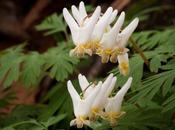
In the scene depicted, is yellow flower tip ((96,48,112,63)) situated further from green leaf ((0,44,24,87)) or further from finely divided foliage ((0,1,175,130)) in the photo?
green leaf ((0,44,24,87))

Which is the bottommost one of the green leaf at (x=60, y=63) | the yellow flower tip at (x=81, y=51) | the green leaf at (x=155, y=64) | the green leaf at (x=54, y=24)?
the green leaf at (x=155, y=64)

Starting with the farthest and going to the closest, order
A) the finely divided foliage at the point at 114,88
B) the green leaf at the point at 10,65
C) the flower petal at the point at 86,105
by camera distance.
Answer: the green leaf at the point at 10,65, the finely divided foliage at the point at 114,88, the flower petal at the point at 86,105

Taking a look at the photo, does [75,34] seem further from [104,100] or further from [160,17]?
[160,17]

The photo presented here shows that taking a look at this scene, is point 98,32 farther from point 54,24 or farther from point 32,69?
point 54,24

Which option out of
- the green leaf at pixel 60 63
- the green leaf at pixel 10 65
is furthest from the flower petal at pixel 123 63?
the green leaf at pixel 10 65

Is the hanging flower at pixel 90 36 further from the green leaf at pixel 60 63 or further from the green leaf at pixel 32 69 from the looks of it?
the green leaf at pixel 32 69

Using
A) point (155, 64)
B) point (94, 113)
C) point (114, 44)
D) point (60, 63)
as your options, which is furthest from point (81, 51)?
point (60, 63)

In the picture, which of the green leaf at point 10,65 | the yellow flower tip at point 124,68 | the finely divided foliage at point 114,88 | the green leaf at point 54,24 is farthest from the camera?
the green leaf at point 54,24
